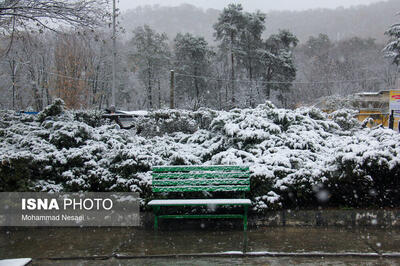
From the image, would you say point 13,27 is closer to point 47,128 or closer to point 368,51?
point 47,128

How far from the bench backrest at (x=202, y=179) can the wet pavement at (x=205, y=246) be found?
67 centimetres

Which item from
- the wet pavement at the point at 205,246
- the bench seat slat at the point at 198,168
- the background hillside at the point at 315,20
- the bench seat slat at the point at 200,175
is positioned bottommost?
the wet pavement at the point at 205,246

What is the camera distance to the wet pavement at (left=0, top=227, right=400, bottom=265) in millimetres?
4742

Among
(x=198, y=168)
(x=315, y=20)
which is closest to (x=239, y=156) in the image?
(x=198, y=168)

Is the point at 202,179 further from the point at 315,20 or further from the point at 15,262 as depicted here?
the point at 315,20

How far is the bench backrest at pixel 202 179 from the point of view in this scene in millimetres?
6129

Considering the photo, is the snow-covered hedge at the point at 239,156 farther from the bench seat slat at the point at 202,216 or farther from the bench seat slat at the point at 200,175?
the bench seat slat at the point at 202,216

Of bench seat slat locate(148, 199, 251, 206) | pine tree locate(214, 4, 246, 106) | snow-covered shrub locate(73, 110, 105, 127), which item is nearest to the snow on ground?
bench seat slat locate(148, 199, 251, 206)

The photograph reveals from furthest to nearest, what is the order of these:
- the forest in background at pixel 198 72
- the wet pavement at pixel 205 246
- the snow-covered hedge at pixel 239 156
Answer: the forest in background at pixel 198 72 < the snow-covered hedge at pixel 239 156 < the wet pavement at pixel 205 246

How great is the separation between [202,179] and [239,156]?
1.16 meters

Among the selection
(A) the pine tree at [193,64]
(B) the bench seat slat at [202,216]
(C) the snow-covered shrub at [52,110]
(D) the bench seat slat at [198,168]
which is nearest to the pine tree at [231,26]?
(A) the pine tree at [193,64]

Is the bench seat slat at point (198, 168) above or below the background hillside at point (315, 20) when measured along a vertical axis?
below

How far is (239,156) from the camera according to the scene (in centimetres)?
709

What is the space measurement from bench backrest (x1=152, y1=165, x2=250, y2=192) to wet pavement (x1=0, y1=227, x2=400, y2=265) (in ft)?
2.19
